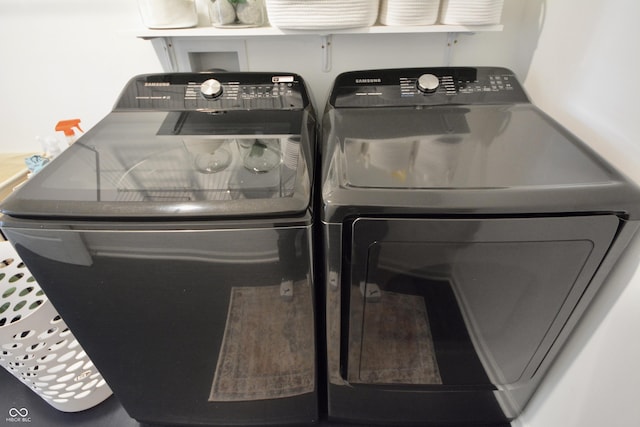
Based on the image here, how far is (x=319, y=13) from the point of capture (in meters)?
1.05

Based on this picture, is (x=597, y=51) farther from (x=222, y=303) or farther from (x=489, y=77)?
(x=222, y=303)

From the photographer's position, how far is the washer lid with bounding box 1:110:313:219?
0.74 m

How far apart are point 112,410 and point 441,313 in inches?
52.8

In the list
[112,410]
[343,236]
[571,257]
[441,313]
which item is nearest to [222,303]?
[343,236]

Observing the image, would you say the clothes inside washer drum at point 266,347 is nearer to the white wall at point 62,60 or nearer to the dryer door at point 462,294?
the dryer door at point 462,294

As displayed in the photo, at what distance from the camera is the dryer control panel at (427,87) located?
113cm

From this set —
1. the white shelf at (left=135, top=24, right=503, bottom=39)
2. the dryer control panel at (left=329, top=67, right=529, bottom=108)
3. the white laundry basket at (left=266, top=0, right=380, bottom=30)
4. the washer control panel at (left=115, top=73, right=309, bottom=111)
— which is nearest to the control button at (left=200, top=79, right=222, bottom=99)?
the washer control panel at (left=115, top=73, right=309, bottom=111)

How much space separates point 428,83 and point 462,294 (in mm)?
685

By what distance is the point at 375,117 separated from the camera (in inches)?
41.7

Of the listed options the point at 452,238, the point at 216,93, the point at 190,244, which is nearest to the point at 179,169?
the point at 190,244

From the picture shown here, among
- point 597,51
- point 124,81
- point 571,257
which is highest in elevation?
point 597,51

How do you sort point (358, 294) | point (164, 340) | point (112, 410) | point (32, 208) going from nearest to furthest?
point (32, 208), point (358, 294), point (164, 340), point (112, 410)

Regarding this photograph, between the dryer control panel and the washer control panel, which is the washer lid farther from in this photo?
the dryer control panel

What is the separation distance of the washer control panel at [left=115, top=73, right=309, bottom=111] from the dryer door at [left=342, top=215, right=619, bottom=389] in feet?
2.10
